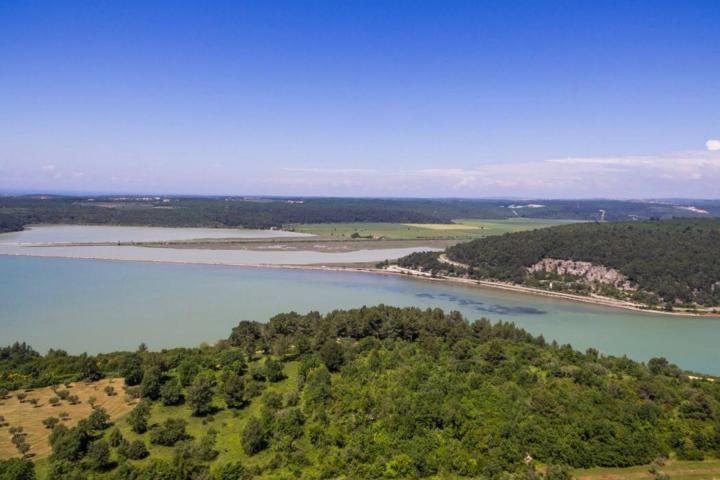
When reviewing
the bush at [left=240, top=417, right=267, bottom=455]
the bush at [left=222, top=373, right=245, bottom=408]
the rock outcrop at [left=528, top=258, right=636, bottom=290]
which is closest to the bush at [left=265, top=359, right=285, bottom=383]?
the bush at [left=222, top=373, right=245, bottom=408]

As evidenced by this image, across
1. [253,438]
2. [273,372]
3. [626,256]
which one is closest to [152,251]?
[273,372]

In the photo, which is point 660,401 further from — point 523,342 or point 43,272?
point 43,272

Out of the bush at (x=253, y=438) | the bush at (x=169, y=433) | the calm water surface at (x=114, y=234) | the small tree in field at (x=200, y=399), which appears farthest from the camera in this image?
the calm water surface at (x=114, y=234)

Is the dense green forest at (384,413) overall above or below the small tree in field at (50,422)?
above

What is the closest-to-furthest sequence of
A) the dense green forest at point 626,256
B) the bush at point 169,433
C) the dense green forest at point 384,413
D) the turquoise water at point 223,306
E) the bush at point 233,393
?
1. the dense green forest at point 384,413
2. the bush at point 169,433
3. the bush at point 233,393
4. the turquoise water at point 223,306
5. the dense green forest at point 626,256

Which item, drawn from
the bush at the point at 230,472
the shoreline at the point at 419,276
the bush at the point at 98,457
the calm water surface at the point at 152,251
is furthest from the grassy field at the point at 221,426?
the calm water surface at the point at 152,251

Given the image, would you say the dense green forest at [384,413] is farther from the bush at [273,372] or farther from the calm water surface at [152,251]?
the calm water surface at [152,251]

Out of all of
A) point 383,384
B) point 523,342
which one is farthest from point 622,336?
point 383,384
